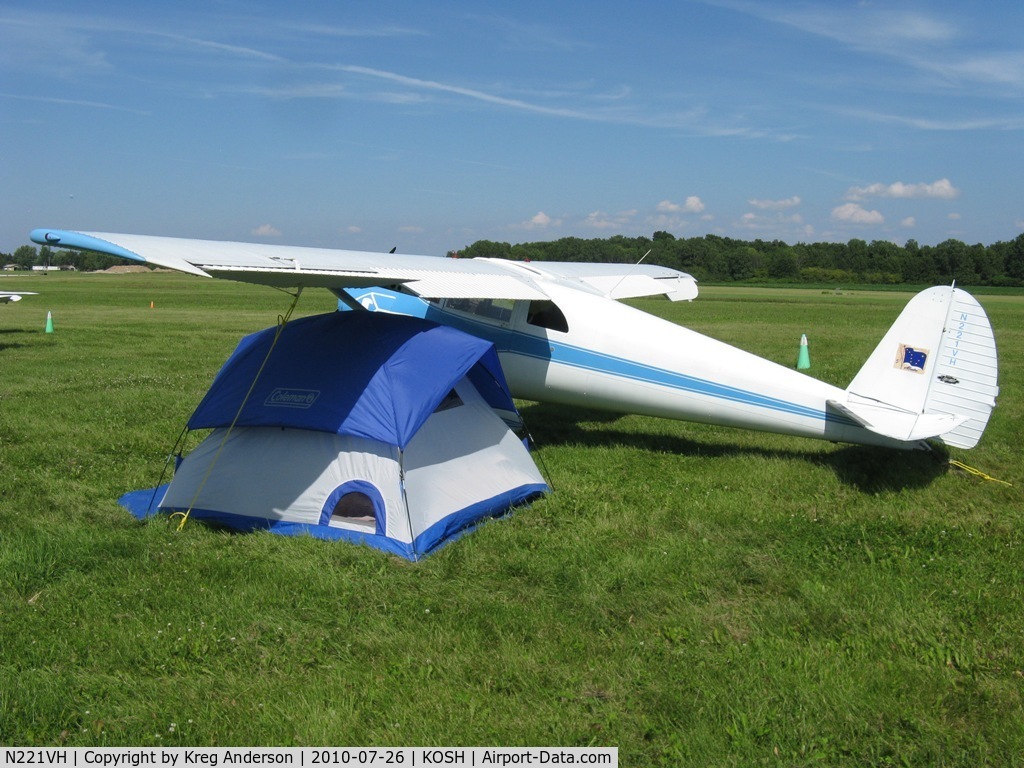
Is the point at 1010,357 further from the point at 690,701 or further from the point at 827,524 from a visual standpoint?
the point at 690,701

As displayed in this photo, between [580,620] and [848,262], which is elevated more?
[848,262]

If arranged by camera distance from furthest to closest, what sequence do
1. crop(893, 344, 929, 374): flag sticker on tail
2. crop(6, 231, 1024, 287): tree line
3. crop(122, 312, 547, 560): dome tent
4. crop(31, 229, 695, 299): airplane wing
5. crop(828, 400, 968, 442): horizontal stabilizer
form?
crop(6, 231, 1024, 287): tree line
crop(893, 344, 929, 374): flag sticker on tail
crop(828, 400, 968, 442): horizontal stabilizer
crop(122, 312, 547, 560): dome tent
crop(31, 229, 695, 299): airplane wing

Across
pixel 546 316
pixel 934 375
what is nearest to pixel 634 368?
pixel 546 316

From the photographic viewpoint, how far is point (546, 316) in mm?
9391

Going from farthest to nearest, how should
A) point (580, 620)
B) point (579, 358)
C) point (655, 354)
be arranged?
point (579, 358)
point (655, 354)
point (580, 620)

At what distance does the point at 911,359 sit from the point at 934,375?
0.25 metres

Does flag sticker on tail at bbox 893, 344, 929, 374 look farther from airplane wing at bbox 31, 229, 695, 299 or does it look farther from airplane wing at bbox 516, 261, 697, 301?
airplane wing at bbox 516, 261, 697, 301

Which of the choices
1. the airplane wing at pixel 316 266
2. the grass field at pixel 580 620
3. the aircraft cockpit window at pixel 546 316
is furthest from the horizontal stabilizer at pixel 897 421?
the airplane wing at pixel 316 266

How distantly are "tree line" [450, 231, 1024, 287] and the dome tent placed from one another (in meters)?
68.0

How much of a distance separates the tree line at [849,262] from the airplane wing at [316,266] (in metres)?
65.7

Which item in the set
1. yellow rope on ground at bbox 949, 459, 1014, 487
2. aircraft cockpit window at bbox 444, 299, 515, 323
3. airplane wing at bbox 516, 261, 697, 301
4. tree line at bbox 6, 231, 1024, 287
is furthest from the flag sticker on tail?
tree line at bbox 6, 231, 1024, 287

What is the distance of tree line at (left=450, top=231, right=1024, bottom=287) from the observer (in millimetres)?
85000

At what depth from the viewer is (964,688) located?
4328 mm

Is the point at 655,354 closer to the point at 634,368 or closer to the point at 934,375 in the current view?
the point at 634,368
